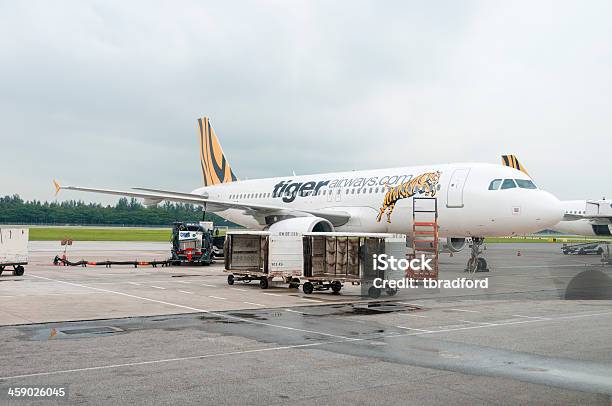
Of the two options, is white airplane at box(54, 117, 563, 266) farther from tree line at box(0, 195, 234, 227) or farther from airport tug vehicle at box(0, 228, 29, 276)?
tree line at box(0, 195, 234, 227)

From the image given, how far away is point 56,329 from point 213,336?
3.00 metres

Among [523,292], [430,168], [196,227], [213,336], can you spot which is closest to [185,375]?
[213,336]

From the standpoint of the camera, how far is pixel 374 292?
17.8m

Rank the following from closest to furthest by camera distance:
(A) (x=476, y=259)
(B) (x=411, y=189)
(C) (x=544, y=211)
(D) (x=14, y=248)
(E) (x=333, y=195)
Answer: (D) (x=14, y=248) < (C) (x=544, y=211) < (B) (x=411, y=189) < (A) (x=476, y=259) < (E) (x=333, y=195)

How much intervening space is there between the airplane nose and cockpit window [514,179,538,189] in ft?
1.79

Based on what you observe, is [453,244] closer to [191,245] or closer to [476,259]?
[476,259]

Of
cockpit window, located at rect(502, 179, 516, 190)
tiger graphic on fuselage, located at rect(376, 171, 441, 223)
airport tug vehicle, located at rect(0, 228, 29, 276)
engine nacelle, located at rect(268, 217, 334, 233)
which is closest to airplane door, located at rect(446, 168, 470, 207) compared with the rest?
tiger graphic on fuselage, located at rect(376, 171, 441, 223)

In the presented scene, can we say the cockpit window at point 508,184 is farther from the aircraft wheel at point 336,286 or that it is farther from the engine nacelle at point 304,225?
the aircraft wheel at point 336,286

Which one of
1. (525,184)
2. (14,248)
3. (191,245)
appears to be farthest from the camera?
(191,245)

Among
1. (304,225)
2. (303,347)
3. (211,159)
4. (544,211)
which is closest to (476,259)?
(544,211)

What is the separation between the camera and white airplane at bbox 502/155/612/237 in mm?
40688

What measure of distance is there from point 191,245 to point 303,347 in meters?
23.8

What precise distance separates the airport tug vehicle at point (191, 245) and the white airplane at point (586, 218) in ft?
61.3

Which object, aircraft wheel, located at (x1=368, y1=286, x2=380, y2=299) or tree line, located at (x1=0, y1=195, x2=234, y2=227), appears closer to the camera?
aircraft wheel, located at (x1=368, y1=286, x2=380, y2=299)
